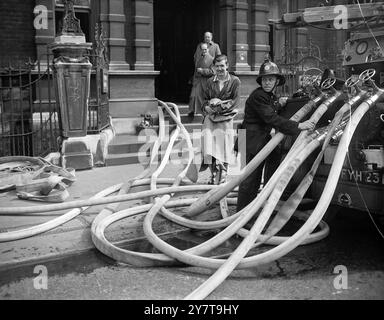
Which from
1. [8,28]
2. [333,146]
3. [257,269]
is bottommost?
[257,269]

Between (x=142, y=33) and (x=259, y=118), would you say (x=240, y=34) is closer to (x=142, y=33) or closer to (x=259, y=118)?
(x=142, y=33)

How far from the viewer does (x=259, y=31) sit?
14.4m

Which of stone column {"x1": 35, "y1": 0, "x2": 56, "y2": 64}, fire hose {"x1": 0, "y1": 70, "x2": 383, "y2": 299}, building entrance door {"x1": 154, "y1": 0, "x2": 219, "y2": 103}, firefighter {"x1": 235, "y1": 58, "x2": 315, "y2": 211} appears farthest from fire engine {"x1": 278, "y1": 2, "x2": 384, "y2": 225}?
building entrance door {"x1": 154, "y1": 0, "x2": 219, "y2": 103}

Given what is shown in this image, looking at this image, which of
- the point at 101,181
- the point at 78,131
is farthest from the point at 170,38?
the point at 101,181

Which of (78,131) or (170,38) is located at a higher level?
(170,38)

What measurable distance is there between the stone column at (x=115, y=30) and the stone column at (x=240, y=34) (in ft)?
12.6

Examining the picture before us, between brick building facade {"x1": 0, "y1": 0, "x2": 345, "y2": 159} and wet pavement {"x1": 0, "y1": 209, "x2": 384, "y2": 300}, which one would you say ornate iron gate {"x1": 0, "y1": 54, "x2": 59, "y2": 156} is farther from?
wet pavement {"x1": 0, "y1": 209, "x2": 384, "y2": 300}

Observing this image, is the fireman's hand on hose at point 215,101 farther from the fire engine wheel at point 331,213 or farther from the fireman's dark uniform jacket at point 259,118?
the fire engine wheel at point 331,213

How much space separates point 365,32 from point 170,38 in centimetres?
965

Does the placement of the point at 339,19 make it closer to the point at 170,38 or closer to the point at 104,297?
the point at 104,297

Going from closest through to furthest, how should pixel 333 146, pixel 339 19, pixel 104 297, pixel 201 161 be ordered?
pixel 104 297 → pixel 333 146 → pixel 339 19 → pixel 201 161

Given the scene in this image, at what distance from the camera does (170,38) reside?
50.6 ft

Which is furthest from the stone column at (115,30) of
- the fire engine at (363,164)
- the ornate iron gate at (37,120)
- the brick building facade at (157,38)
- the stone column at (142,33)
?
the fire engine at (363,164)

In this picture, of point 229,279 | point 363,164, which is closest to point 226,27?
point 363,164
